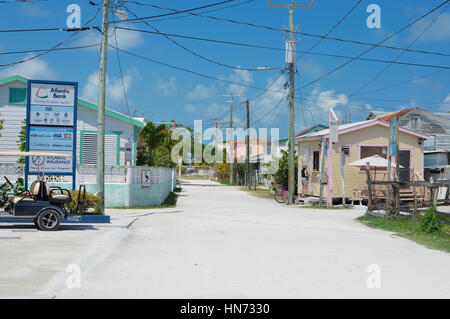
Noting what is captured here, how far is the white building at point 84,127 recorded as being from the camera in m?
23.9

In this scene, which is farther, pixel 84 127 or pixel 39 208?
pixel 84 127

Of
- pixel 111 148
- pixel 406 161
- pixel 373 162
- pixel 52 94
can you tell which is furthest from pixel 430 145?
pixel 52 94

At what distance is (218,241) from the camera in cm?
1176

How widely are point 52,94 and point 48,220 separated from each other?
4.48m

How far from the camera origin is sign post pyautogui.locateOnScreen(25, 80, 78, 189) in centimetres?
1542

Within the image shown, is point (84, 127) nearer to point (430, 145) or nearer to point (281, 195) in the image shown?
point (281, 195)

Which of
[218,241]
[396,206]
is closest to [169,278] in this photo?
[218,241]

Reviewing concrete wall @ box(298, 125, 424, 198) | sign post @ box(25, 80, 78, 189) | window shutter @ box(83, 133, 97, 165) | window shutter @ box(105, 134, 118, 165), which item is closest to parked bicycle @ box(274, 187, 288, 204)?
concrete wall @ box(298, 125, 424, 198)

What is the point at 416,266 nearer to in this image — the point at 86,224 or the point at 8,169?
the point at 86,224

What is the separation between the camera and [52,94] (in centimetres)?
1556

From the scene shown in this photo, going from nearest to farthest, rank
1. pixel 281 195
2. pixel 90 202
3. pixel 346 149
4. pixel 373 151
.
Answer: pixel 90 202 < pixel 346 149 < pixel 373 151 < pixel 281 195

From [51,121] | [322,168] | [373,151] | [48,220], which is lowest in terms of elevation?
[48,220]
